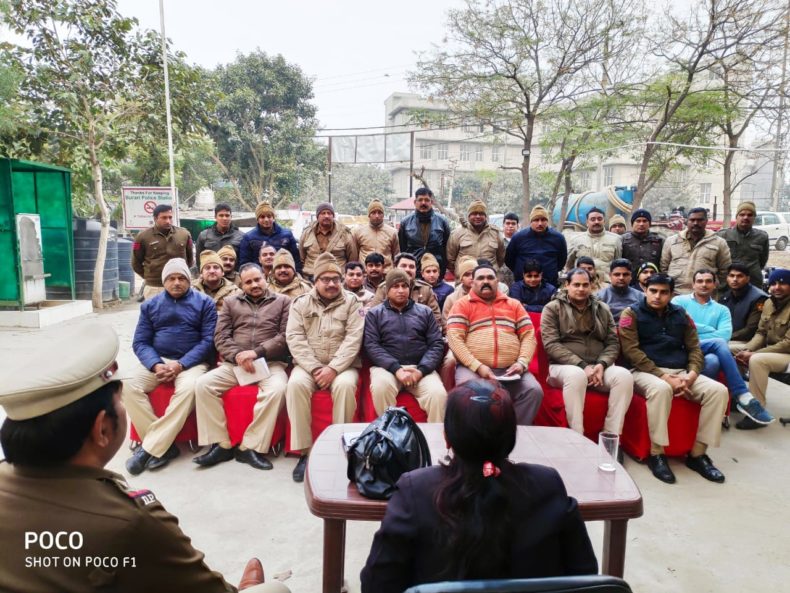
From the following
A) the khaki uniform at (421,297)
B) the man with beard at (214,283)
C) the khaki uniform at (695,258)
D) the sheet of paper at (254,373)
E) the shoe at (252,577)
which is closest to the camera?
the shoe at (252,577)

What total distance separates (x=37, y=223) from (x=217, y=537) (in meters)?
8.03

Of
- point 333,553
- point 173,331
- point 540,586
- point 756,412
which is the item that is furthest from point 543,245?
point 540,586

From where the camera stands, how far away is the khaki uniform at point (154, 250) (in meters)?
6.45

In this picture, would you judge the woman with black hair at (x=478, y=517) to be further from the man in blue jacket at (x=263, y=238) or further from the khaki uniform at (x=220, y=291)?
the man in blue jacket at (x=263, y=238)

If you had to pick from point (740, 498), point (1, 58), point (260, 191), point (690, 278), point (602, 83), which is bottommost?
point (740, 498)

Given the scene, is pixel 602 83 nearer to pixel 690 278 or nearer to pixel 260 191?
pixel 690 278

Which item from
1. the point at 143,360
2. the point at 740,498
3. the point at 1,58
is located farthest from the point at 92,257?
the point at 740,498

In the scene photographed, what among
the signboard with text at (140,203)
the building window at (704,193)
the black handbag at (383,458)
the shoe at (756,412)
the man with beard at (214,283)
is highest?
the building window at (704,193)

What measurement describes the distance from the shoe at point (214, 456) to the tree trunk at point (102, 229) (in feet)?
24.7

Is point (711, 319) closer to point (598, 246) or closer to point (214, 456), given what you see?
point (598, 246)

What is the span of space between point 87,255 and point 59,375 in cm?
1112

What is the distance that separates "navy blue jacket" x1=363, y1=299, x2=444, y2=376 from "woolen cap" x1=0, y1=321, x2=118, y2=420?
9.55 feet

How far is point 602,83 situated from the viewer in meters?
12.2

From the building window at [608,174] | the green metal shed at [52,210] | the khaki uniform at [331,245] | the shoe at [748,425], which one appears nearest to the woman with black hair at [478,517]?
the shoe at [748,425]
